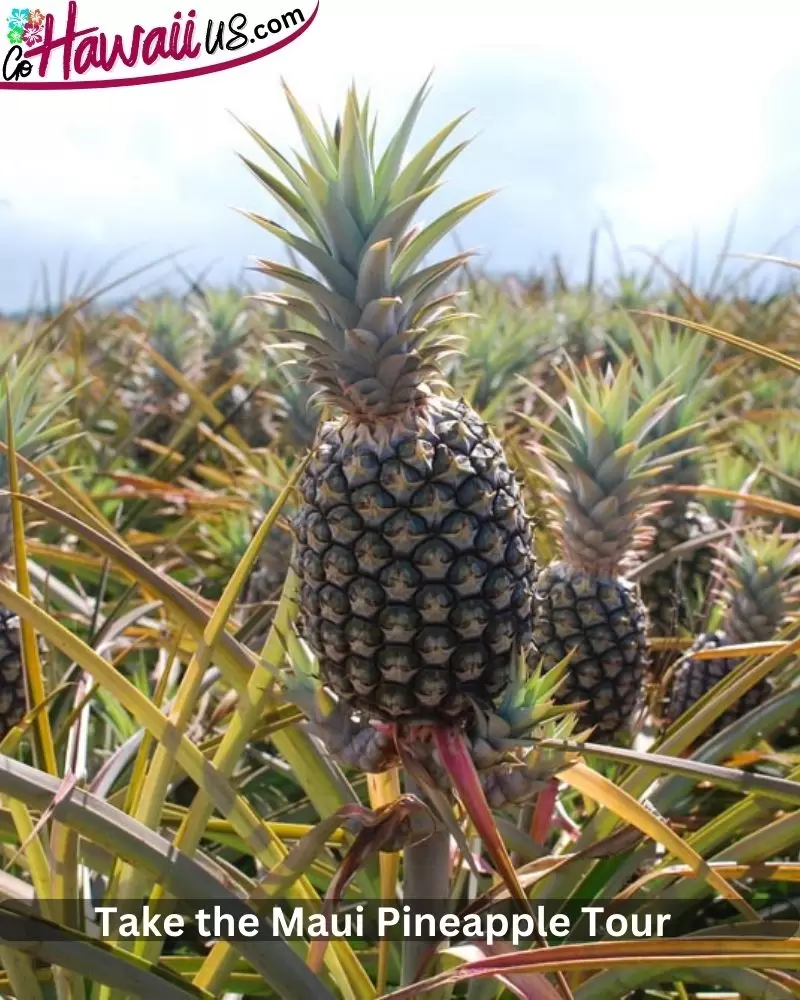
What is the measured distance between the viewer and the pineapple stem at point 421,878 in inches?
60.2

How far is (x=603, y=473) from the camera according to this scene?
76.1 inches

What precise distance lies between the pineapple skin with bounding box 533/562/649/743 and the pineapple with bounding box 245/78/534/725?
0.47 m

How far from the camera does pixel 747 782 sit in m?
1.37

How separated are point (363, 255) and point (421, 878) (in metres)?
0.89

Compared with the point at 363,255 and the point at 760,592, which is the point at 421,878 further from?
the point at 760,592

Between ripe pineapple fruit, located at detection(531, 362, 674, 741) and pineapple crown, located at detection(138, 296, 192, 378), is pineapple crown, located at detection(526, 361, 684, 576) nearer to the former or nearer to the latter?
ripe pineapple fruit, located at detection(531, 362, 674, 741)

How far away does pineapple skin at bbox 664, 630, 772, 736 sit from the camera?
2.21 metres

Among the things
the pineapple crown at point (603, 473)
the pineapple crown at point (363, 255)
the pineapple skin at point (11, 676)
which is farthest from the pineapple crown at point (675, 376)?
the pineapple skin at point (11, 676)

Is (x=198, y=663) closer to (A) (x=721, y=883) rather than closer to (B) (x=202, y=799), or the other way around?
(B) (x=202, y=799)

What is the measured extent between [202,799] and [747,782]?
729 mm

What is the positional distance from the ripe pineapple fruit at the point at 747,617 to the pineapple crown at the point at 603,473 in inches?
17.0

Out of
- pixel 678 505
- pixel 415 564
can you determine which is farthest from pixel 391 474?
pixel 678 505

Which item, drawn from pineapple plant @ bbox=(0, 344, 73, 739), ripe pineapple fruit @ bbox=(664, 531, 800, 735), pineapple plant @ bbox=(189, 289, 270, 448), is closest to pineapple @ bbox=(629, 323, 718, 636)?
ripe pineapple fruit @ bbox=(664, 531, 800, 735)

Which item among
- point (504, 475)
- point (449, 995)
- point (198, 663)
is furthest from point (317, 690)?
point (449, 995)
